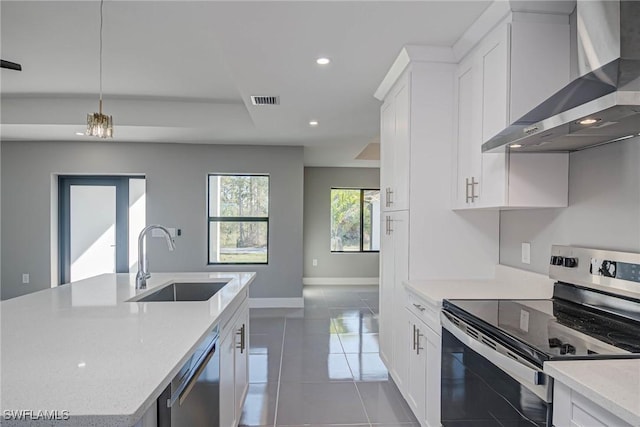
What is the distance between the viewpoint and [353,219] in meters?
7.52

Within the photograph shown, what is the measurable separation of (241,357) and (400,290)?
3.85ft

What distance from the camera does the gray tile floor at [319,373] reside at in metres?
2.47

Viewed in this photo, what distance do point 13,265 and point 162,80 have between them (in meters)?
3.88

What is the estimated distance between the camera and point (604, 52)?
143 centimetres

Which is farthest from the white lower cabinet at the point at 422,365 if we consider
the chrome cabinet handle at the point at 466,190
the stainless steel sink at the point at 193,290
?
the stainless steel sink at the point at 193,290

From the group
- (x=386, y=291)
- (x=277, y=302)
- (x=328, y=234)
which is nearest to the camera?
(x=386, y=291)

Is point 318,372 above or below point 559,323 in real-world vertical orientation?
below

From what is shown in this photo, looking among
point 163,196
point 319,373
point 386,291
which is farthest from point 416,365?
point 163,196

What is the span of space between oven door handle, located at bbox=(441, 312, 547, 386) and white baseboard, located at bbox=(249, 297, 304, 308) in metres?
4.00

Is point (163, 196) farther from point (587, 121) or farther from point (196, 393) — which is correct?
point (587, 121)

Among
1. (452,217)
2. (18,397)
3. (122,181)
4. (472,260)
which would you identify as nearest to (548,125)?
(452,217)

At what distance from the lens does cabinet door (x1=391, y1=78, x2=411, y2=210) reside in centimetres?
244

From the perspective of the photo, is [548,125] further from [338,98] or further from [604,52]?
[338,98]

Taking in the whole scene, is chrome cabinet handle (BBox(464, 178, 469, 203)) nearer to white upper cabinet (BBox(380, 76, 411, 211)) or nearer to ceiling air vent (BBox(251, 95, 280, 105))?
white upper cabinet (BBox(380, 76, 411, 211))
